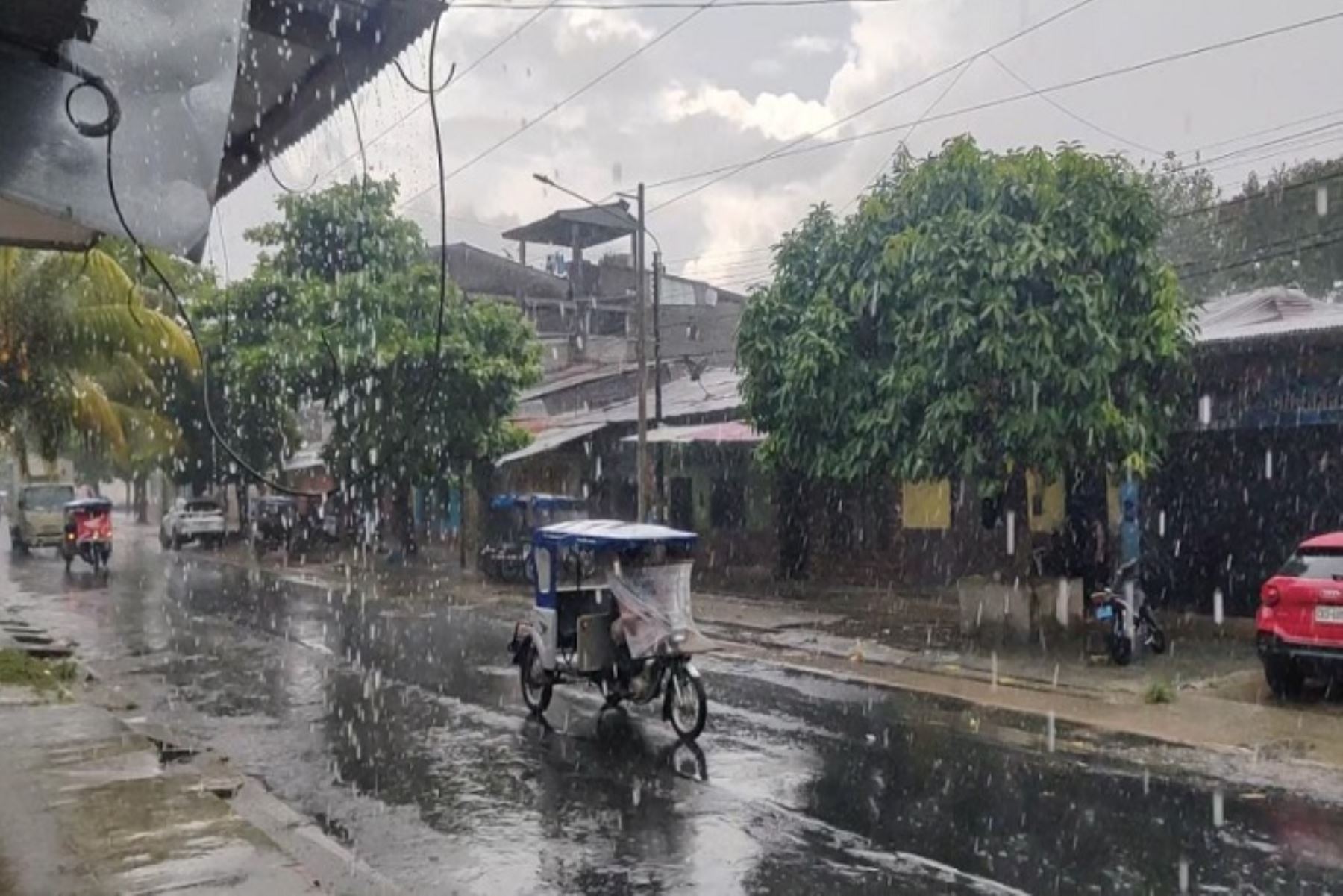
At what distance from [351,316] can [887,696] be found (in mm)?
19220

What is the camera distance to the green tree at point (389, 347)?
27969 mm

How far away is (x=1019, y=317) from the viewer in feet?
46.1

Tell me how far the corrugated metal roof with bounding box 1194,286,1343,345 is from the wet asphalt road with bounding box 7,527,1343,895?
715 cm

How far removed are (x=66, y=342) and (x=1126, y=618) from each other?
13729 millimetres

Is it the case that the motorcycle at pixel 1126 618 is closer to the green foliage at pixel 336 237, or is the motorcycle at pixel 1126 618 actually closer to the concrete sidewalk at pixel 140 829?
the concrete sidewalk at pixel 140 829

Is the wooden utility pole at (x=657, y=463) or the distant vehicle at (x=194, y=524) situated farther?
the distant vehicle at (x=194, y=524)

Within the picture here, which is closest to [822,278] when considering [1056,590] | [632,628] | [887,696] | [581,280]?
[1056,590]

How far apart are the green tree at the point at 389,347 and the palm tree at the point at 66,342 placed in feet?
28.6

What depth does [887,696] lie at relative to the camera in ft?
41.6

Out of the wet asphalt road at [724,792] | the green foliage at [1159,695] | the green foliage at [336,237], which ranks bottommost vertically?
the wet asphalt road at [724,792]

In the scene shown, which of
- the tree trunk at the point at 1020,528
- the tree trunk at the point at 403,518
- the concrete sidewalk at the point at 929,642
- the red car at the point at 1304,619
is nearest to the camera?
the red car at the point at 1304,619

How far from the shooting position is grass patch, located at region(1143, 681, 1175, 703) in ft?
40.0

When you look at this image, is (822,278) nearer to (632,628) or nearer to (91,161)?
(632,628)

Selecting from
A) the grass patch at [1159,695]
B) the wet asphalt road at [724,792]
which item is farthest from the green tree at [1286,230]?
the wet asphalt road at [724,792]
